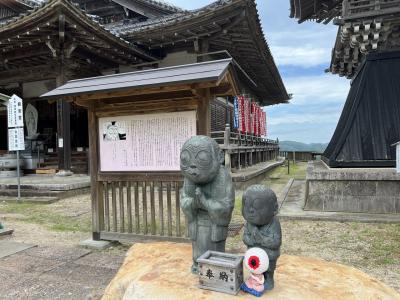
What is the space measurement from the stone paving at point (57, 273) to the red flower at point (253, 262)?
1.97 meters

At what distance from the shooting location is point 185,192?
106 inches

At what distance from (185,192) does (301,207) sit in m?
5.30

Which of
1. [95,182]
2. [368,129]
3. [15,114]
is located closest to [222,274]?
[95,182]

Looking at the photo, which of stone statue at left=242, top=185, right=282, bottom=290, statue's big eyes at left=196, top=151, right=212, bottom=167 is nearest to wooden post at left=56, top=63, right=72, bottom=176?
statue's big eyes at left=196, top=151, right=212, bottom=167

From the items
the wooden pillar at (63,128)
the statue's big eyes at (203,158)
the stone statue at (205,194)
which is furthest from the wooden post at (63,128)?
the statue's big eyes at (203,158)

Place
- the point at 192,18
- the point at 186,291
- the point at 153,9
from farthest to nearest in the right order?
1. the point at 153,9
2. the point at 192,18
3. the point at 186,291

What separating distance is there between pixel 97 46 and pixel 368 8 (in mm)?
7636

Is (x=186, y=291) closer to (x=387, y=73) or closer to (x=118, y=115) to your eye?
(x=118, y=115)

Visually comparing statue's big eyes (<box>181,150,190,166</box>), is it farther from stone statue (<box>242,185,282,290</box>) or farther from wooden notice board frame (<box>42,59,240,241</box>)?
wooden notice board frame (<box>42,59,240,241</box>)

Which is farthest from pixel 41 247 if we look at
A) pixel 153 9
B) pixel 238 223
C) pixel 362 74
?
pixel 153 9

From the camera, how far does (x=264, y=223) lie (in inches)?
87.0

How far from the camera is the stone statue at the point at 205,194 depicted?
2.44 m

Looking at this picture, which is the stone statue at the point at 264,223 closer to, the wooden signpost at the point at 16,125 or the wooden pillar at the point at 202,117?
the wooden pillar at the point at 202,117

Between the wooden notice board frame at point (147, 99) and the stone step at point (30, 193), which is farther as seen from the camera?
the stone step at point (30, 193)
